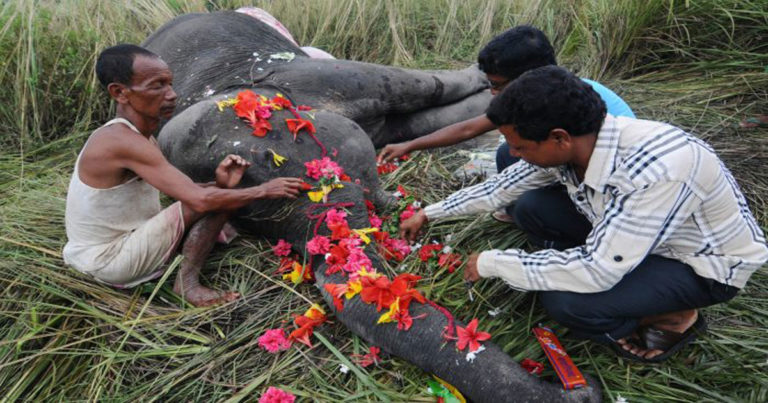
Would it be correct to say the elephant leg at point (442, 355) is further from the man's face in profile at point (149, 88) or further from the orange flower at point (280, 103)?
the man's face in profile at point (149, 88)

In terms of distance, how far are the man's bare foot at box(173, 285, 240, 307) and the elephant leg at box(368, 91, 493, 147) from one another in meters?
1.96

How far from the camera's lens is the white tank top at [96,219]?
2.91 meters

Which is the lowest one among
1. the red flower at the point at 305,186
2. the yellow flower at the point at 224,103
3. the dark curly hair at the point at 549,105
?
the red flower at the point at 305,186

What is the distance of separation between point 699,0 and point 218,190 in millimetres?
4044

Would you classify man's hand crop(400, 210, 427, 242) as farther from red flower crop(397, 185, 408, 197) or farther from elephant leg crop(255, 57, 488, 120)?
elephant leg crop(255, 57, 488, 120)

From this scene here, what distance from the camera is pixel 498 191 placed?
114 inches

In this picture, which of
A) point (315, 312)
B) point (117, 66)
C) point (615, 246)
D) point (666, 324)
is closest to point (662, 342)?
point (666, 324)

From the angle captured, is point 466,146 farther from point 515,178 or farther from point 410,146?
point 515,178

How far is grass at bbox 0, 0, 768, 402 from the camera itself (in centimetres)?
245

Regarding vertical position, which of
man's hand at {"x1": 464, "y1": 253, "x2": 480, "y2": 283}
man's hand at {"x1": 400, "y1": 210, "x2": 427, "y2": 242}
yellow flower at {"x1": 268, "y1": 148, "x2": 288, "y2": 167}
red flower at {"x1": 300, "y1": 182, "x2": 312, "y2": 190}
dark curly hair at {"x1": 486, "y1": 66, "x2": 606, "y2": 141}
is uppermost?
dark curly hair at {"x1": 486, "y1": 66, "x2": 606, "y2": 141}

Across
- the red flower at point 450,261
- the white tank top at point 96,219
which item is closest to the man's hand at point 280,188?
the white tank top at point 96,219

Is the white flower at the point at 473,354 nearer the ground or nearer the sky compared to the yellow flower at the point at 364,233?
nearer the sky

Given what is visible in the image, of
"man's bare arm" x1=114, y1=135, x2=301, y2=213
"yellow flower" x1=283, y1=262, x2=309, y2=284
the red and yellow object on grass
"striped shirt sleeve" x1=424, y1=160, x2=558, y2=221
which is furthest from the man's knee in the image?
"man's bare arm" x1=114, y1=135, x2=301, y2=213

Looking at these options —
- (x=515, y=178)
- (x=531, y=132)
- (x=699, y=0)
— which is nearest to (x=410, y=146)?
(x=515, y=178)
